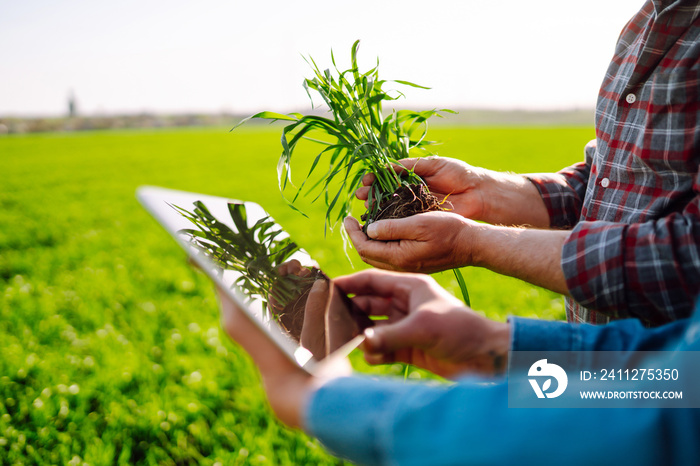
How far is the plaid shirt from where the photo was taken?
1053mm

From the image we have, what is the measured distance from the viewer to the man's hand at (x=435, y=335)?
92 centimetres

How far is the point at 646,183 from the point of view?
1.29m

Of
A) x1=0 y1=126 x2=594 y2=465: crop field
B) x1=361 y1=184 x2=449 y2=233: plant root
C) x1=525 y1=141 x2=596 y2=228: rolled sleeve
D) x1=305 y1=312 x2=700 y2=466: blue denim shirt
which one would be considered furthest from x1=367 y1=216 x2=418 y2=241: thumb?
x1=305 y1=312 x2=700 y2=466: blue denim shirt

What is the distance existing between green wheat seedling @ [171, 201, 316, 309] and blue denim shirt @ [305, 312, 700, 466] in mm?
348

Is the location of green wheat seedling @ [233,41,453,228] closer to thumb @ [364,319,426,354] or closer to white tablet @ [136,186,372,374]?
white tablet @ [136,186,372,374]

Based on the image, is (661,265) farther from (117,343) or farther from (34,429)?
(117,343)

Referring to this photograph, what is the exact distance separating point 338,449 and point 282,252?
549 millimetres

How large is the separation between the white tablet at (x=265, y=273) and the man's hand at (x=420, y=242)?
45 centimetres

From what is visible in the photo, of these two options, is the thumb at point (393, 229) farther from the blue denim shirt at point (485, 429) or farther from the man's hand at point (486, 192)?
the blue denim shirt at point (485, 429)

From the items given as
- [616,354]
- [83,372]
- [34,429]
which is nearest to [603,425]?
[616,354]

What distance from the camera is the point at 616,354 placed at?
0.93 metres

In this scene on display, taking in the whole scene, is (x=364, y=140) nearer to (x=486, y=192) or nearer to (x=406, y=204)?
(x=406, y=204)

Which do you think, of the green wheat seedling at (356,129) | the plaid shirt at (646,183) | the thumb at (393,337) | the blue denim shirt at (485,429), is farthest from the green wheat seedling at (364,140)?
the blue denim shirt at (485,429)

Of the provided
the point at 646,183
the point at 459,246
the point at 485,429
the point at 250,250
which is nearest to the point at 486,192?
the point at 459,246
